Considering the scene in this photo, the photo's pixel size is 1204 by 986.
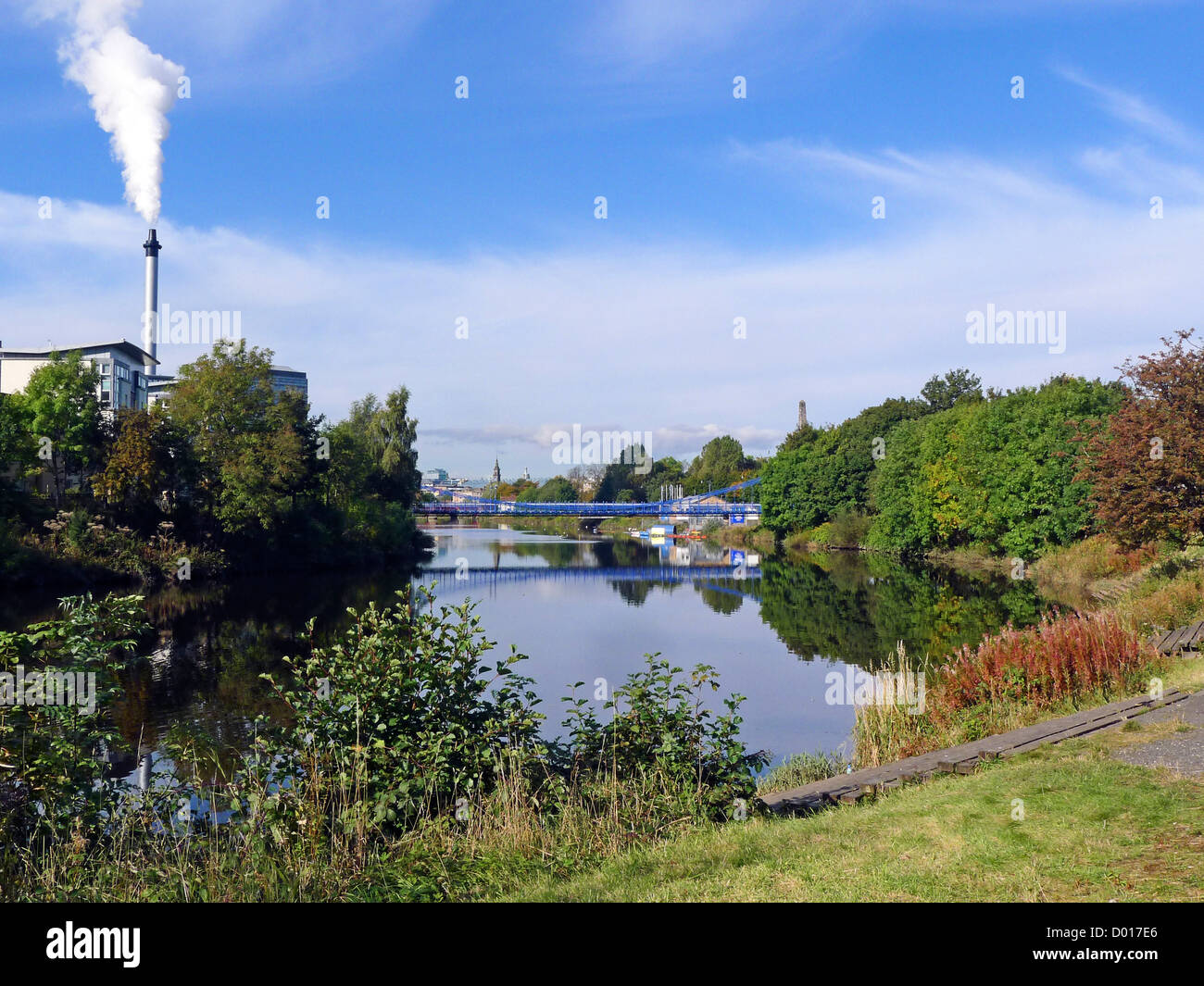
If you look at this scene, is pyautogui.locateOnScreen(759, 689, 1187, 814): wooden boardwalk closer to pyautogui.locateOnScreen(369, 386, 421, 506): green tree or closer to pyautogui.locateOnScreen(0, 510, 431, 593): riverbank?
pyautogui.locateOnScreen(0, 510, 431, 593): riverbank

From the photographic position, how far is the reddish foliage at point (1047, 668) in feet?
40.0

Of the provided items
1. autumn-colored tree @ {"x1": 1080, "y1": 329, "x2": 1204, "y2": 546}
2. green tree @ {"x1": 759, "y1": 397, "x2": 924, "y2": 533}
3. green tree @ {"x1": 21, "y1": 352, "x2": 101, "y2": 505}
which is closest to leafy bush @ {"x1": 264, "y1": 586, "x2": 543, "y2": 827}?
autumn-colored tree @ {"x1": 1080, "y1": 329, "x2": 1204, "y2": 546}

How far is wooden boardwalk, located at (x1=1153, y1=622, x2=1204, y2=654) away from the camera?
14008 mm

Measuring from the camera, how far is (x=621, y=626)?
27.8 m

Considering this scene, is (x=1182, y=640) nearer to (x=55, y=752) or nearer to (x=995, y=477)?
(x=55, y=752)

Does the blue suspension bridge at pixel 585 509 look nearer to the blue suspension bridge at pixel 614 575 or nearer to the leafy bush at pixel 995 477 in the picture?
the blue suspension bridge at pixel 614 575

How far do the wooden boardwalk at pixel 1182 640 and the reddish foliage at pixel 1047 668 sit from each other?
740 mm

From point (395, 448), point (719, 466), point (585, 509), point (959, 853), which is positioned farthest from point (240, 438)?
point (719, 466)

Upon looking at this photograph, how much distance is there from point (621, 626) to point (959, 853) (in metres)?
22.5

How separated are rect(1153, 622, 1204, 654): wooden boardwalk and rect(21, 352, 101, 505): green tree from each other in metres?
38.4

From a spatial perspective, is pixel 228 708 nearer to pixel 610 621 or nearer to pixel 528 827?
pixel 528 827

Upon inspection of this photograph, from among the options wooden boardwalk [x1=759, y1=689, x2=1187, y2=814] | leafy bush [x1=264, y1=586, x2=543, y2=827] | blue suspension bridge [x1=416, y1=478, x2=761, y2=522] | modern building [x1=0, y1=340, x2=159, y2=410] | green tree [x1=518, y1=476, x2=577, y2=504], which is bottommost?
wooden boardwalk [x1=759, y1=689, x2=1187, y2=814]
